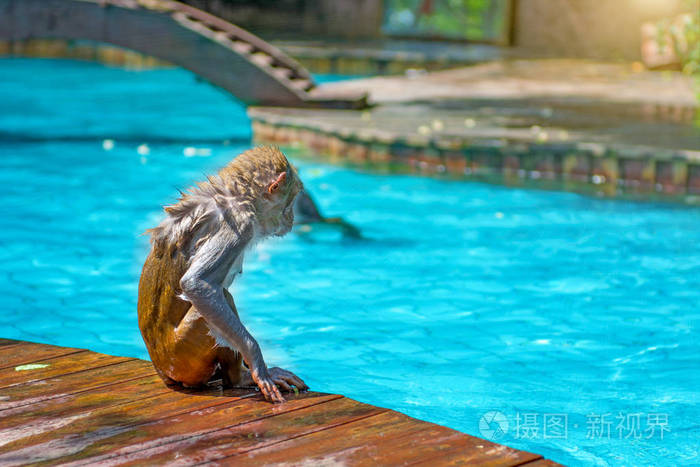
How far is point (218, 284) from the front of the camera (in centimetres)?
307

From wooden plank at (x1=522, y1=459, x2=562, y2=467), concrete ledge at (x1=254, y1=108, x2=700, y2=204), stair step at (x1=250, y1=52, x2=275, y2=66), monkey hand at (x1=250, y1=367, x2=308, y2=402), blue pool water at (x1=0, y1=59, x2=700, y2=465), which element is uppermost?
stair step at (x1=250, y1=52, x2=275, y2=66)

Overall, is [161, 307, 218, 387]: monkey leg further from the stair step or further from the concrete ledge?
the stair step

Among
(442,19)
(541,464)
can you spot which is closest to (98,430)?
(541,464)

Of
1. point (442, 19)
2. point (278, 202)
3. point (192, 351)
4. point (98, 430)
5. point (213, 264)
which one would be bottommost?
point (98, 430)

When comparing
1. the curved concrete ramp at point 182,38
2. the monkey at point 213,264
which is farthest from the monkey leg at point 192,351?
the curved concrete ramp at point 182,38

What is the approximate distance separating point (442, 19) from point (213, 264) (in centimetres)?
1782

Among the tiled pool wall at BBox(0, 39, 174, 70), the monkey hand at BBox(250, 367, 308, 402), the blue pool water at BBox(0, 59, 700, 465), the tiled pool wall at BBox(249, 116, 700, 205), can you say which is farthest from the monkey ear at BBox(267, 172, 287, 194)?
the tiled pool wall at BBox(0, 39, 174, 70)

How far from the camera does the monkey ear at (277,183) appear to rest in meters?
3.12

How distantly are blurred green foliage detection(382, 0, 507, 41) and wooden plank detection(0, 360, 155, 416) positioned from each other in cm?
1671

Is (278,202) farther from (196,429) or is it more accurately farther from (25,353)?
(25,353)

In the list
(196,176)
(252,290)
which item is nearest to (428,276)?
(252,290)

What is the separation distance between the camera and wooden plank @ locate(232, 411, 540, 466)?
2.77 m

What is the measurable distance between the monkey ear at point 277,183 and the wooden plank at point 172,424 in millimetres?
733

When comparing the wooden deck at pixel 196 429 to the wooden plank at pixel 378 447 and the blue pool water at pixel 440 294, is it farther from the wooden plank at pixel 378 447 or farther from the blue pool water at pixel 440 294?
the blue pool water at pixel 440 294
